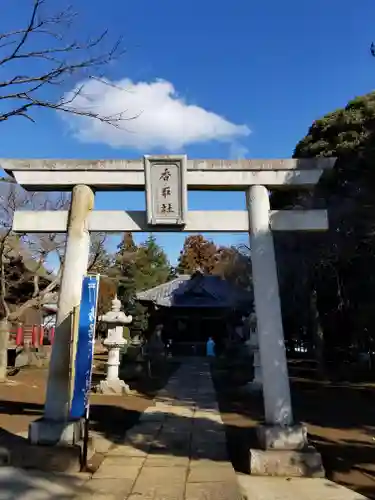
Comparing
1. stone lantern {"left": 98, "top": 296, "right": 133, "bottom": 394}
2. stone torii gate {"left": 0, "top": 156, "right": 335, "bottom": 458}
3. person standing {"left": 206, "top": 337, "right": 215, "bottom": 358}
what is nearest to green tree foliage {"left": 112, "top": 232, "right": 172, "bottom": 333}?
person standing {"left": 206, "top": 337, "right": 215, "bottom": 358}

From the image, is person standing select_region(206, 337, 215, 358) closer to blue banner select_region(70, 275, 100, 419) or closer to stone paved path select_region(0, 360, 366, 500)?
stone paved path select_region(0, 360, 366, 500)

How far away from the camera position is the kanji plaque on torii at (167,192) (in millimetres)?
7012

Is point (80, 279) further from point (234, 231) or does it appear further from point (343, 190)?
point (343, 190)

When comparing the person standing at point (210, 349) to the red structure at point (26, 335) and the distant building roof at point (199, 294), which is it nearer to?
the distant building roof at point (199, 294)

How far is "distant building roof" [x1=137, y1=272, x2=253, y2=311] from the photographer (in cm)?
3084

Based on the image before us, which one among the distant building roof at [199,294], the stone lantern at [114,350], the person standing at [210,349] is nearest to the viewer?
the stone lantern at [114,350]

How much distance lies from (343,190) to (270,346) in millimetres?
9004

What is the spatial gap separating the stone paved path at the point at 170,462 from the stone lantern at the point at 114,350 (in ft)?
10.3

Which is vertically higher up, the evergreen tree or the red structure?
the evergreen tree

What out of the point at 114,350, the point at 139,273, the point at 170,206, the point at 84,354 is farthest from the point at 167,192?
the point at 139,273

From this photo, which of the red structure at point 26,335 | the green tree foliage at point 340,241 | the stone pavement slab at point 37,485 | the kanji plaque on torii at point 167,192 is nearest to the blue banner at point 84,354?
the stone pavement slab at point 37,485

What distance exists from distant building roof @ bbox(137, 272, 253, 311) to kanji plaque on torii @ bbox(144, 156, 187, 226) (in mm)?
22469

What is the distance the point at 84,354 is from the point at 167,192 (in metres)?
2.68

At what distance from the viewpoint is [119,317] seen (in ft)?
48.5
